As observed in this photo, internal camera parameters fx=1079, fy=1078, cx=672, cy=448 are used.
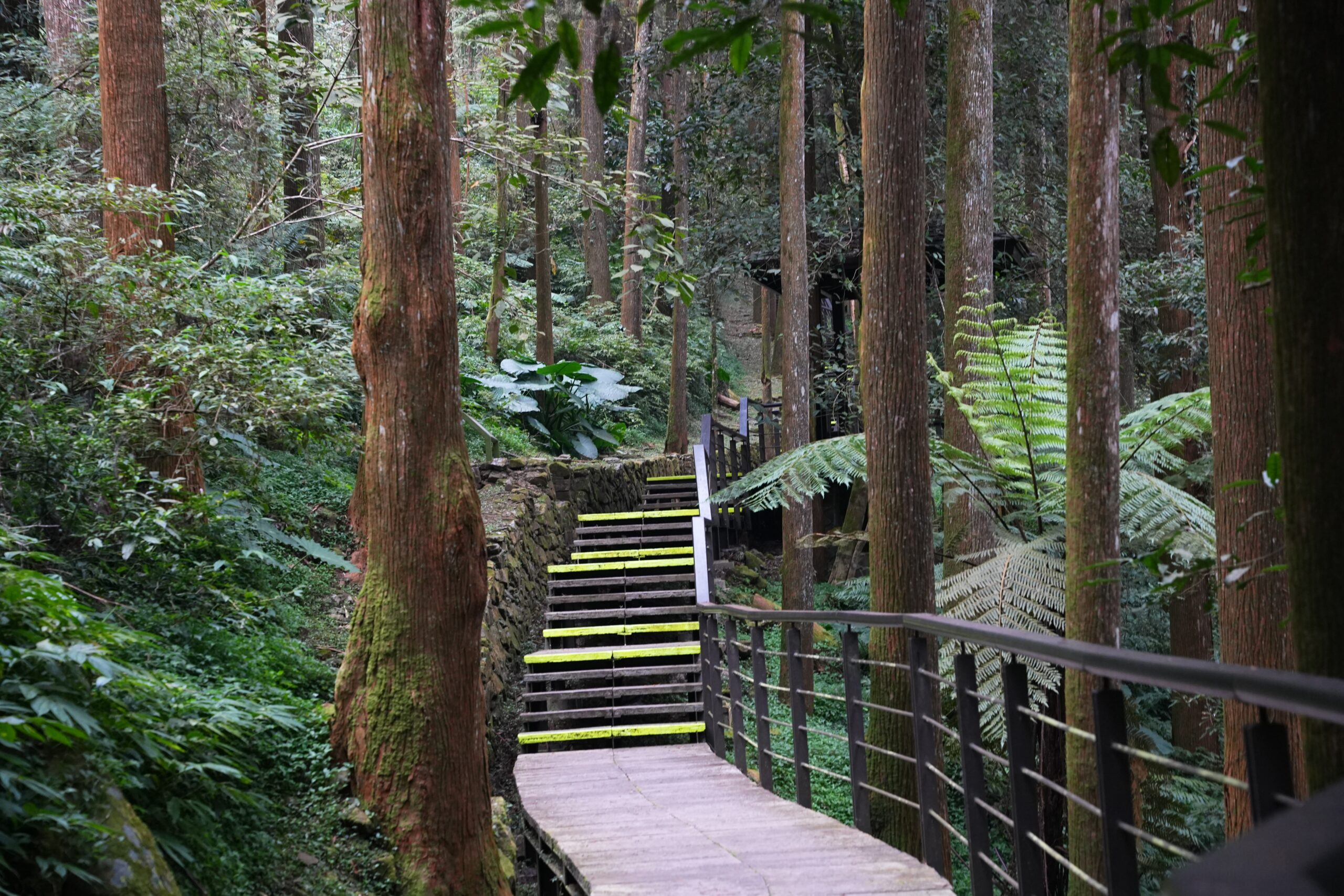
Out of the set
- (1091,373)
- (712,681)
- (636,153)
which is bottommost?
(712,681)

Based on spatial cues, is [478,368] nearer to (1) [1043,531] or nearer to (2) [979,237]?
(2) [979,237]

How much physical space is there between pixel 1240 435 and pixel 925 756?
6.06 ft

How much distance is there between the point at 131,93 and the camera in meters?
7.19

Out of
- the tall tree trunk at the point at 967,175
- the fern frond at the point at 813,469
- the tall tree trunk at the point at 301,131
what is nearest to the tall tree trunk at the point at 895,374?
the fern frond at the point at 813,469

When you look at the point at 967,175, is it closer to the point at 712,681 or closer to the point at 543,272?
the point at 712,681

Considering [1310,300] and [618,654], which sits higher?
[1310,300]

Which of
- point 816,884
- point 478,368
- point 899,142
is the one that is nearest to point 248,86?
point 478,368

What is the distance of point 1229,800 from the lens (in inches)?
178

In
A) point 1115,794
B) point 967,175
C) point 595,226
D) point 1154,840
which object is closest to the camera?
point 1154,840

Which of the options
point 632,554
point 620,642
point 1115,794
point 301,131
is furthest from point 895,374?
point 301,131

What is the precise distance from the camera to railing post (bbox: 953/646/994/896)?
131 inches

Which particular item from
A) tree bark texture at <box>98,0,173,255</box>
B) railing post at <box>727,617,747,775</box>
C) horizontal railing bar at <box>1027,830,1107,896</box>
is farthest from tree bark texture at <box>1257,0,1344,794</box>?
tree bark texture at <box>98,0,173,255</box>

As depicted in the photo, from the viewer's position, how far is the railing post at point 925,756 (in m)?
3.95

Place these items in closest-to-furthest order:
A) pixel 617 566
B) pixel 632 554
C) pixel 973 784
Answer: pixel 973 784, pixel 617 566, pixel 632 554
